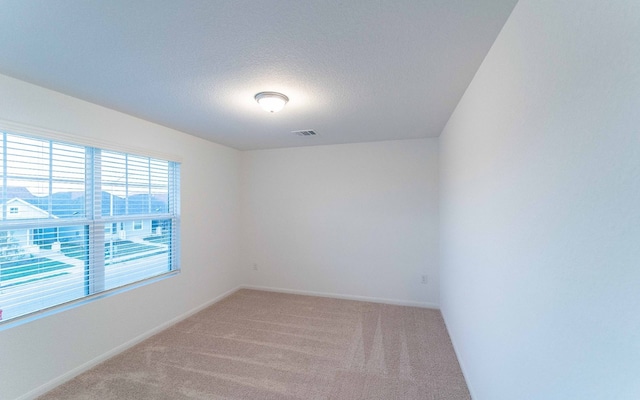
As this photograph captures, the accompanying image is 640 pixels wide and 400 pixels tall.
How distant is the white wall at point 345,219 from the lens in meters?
3.79

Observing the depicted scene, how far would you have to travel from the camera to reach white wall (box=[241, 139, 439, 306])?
3.79m

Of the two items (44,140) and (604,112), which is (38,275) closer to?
(44,140)

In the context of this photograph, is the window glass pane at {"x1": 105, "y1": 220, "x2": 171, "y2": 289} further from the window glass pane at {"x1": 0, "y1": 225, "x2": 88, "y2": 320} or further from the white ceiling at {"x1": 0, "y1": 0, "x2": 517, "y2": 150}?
the white ceiling at {"x1": 0, "y1": 0, "x2": 517, "y2": 150}

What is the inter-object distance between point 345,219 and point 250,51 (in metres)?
Result: 2.99

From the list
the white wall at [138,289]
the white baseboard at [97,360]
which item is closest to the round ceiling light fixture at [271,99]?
the white wall at [138,289]

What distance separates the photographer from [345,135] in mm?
3605

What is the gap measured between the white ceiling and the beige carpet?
249 centimetres

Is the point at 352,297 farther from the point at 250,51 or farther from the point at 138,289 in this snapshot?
the point at 250,51

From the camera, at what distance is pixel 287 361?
8.09ft

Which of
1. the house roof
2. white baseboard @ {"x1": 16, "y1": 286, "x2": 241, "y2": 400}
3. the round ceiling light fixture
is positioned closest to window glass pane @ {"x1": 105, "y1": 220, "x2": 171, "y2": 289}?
the house roof

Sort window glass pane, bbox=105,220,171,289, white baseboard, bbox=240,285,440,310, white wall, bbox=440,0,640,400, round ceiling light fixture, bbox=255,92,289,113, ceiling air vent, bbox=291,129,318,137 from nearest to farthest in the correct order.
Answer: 1. white wall, bbox=440,0,640,400
2. round ceiling light fixture, bbox=255,92,289,113
3. window glass pane, bbox=105,220,171,289
4. ceiling air vent, bbox=291,129,318,137
5. white baseboard, bbox=240,285,440,310

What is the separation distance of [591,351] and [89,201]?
11.5 feet

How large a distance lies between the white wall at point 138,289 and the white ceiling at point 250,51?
24 centimetres

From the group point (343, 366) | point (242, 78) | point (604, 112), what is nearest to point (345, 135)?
point (242, 78)
